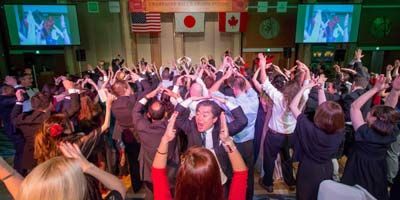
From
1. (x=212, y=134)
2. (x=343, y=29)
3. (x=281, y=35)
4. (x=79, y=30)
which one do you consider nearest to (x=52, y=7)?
(x=79, y=30)

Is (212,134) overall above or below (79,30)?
below

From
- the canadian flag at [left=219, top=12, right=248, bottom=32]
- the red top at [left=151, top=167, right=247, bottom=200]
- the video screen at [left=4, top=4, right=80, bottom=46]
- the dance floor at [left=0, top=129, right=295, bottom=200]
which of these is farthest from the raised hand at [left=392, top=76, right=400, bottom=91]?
the video screen at [left=4, top=4, right=80, bottom=46]

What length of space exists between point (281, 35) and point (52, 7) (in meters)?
8.81

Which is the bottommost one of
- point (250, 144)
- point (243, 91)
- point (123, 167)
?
point (123, 167)

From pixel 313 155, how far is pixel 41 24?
10.2m

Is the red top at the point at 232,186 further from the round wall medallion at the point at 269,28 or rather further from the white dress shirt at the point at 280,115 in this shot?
the round wall medallion at the point at 269,28

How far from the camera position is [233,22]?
35.1 feet

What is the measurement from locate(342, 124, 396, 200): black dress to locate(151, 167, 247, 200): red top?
1368mm

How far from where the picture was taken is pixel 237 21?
10.7 m

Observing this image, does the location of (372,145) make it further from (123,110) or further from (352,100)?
(123,110)

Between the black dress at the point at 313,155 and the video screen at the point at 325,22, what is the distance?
8912mm

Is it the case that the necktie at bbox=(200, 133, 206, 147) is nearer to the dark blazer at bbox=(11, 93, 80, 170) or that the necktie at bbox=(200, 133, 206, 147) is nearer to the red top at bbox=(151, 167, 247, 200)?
the red top at bbox=(151, 167, 247, 200)

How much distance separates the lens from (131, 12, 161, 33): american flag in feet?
32.9

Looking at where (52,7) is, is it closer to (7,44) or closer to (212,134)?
(7,44)
